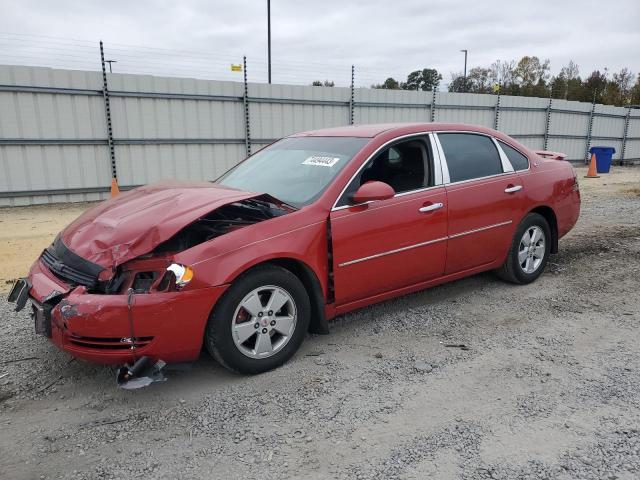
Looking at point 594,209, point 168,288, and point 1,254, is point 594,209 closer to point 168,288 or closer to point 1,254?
point 168,288

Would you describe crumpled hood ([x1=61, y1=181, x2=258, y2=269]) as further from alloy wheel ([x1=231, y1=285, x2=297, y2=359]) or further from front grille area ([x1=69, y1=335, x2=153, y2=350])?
alloy wheel ([x1=231, y1=285, x2=297, y2=359])

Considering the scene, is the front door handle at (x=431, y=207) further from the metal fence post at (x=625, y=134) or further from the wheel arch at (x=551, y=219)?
the metal fence post at (x=625, y=134)

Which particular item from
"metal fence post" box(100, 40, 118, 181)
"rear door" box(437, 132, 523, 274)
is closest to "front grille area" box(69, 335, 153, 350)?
"rear door" box(437, 132, 523, 274)

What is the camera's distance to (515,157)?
507 cm

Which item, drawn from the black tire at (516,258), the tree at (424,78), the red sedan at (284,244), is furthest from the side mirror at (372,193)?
the tree at (424,78)

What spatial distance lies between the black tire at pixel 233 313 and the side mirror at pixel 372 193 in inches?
30.2

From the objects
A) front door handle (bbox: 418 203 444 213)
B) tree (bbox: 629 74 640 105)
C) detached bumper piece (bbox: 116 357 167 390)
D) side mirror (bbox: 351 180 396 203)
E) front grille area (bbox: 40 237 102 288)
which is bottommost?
detached bumper piece (bbox: 116 357 167 390)

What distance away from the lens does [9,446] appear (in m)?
2.68

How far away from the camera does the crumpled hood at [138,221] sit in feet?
10.2

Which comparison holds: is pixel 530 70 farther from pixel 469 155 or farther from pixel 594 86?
pixel 469 155

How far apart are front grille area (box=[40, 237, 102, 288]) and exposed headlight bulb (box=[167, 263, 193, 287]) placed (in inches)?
18.0

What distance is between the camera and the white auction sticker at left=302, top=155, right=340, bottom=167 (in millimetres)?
4023

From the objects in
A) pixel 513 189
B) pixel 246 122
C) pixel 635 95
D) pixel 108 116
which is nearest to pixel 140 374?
pixel 513 189

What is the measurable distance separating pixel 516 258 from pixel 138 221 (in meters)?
3.61
